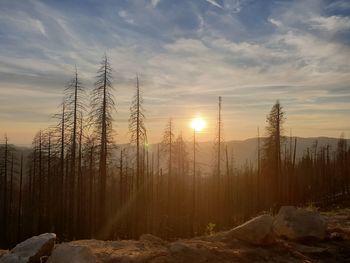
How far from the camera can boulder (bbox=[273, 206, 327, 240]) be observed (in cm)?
1419

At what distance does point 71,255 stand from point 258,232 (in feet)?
20.7

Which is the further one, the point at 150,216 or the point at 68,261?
the point at 150,216

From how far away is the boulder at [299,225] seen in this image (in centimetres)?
1419

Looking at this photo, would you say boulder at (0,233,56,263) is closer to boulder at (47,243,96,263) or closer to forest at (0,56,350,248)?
boulder at (47,243,96,263)

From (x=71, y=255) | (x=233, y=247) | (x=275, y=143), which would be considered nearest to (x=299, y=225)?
(x=233, y=247)

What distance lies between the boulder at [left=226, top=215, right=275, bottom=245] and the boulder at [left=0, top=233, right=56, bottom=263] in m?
6.06

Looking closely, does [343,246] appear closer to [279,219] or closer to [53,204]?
[279,219]

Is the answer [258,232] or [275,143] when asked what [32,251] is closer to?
[258,232]

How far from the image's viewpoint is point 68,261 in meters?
8.54

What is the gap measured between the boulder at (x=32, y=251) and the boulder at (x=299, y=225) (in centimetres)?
850

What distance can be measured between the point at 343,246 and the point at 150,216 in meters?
33.8

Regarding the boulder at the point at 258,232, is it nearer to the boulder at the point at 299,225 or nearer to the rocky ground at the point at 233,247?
the rocky ground at the point at 233,247

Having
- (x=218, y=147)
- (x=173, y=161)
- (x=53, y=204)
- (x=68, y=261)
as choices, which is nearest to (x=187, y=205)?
(x=173, y=161)

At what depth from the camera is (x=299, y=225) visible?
14344 millimetres
